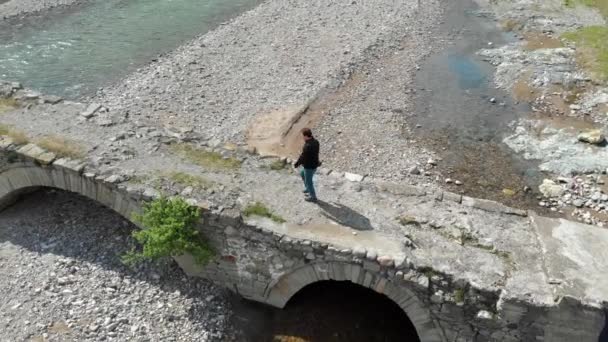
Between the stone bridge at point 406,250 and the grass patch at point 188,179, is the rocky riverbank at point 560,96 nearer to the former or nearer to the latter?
the stone bridge at point 406,250

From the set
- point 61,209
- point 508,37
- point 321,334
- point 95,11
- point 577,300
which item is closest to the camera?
point 577,300

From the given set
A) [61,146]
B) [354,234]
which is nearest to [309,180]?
[354,234]

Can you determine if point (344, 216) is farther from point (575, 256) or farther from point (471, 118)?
point (471, 118)

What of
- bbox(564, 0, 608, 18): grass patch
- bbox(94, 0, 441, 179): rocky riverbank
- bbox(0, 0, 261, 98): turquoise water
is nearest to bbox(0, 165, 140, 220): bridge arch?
bbox(94, 0, 441, 179): rocky riverbank

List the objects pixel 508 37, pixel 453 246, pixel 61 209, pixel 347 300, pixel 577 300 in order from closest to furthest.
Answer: pixel 577 300 → pixel 453 246 → pixel 347 300 → pixel 61 209 → pixel 508 37

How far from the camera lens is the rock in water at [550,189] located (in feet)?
57.4

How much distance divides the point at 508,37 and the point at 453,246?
22.1 meters

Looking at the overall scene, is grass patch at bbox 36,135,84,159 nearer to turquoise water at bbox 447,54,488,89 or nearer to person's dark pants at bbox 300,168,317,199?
person's dark pants at bbox 300,168,317,199

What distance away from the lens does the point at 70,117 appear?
1561 cm

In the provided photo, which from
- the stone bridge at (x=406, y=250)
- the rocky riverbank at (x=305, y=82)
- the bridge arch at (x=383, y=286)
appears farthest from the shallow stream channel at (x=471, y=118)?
the bridge arch at (x=383, y=286)

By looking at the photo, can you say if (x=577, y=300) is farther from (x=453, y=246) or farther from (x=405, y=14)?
(x=405, y=14)

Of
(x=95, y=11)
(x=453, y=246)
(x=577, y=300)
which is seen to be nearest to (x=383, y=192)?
(x=453, y=246)

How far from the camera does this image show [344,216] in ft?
39.9

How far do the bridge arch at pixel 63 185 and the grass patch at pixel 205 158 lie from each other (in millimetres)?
1998
